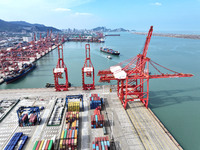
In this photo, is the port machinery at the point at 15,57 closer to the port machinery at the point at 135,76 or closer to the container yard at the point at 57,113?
the container yard at the point at 57,113

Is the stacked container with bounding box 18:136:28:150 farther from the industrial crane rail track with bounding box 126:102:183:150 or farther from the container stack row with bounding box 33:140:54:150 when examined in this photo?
the industrial crane rail track with bounding box 126:102:183:150

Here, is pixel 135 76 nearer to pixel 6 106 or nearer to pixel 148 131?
pixel 148 131

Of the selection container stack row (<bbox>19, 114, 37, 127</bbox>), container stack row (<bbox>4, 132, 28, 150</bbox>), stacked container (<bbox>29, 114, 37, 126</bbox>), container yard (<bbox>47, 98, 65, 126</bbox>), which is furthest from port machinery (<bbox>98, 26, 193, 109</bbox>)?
container stack row (<bbox>4, 132, 28, 150</bbox>)

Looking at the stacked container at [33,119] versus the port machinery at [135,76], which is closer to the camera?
the stacked container at [33,119]

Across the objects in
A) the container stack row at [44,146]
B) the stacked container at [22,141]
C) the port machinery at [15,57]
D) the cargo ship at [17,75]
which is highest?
the port machinery at [15,57]

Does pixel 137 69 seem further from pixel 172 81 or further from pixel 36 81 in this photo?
pixel 36 81

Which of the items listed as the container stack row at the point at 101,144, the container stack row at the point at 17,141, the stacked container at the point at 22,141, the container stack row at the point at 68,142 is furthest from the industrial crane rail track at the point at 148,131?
the container stack row at the point at 17,141

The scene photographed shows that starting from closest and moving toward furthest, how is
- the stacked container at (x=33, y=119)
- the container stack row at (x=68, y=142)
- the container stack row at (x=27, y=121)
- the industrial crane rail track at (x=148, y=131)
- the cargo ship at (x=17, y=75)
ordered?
the container stack row at (x=68, y=142), the industrial crane rail track at (x=148, y=131), the container stack row at (x=27, y=121), the stacked container at (x=33, y=119), the cargo ship at (x=17, y=75)

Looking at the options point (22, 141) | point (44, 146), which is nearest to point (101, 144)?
point (44, 146)
